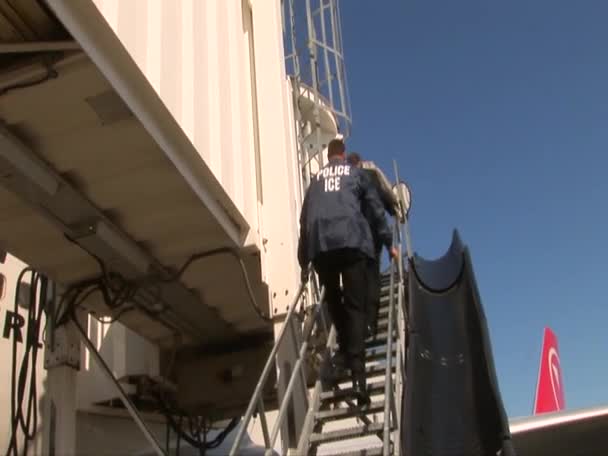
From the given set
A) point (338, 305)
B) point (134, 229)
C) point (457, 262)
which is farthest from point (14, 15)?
point (457, 262)

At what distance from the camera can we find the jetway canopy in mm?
3941

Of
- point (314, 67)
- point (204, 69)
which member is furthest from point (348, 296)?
point (314, 67)

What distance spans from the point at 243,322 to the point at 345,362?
2.55m

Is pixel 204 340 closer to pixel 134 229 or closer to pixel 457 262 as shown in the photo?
pixel 134 229

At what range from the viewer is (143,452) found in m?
7.65

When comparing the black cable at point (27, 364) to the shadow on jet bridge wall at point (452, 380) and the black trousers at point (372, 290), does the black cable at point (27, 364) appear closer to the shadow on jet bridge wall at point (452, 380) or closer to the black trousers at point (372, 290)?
the black trousers at point (372, 290)

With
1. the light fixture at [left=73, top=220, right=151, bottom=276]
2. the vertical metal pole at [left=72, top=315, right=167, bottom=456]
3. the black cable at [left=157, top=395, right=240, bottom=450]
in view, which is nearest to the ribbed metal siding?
the light fixture at [left=73, top=220, right=151, bottom=276]

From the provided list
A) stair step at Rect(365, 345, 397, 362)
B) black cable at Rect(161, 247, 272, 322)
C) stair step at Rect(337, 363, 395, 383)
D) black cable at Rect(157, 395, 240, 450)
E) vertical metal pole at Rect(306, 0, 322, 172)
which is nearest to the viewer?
stair step at Rect(337, 363, 395, 383)

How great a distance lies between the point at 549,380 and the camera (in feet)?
53.0

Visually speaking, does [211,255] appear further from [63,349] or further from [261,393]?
[261,393]

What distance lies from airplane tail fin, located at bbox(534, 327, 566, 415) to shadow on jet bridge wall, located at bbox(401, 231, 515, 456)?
9317 mm

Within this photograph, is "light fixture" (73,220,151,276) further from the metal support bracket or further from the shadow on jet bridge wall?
the shadow on jet bridge wall

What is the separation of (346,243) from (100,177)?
1.80 meters

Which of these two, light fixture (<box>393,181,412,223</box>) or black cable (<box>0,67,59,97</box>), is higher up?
light fixture (<box>393,181,412,223</box>)
